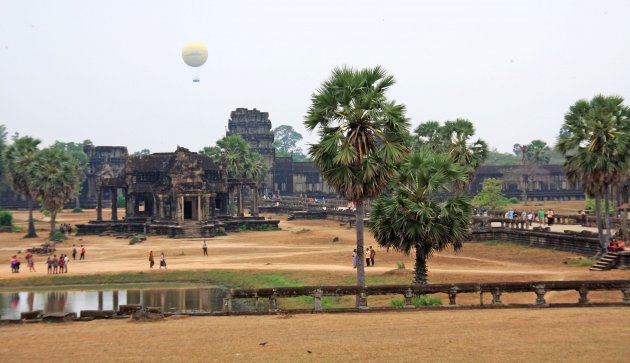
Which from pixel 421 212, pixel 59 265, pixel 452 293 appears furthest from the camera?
pixel 59 265

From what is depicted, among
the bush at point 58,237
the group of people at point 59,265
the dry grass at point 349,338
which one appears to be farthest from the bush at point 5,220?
the dry grass at point 349,338

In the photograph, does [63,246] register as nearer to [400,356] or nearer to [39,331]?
[39,331]

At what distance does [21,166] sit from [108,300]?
134 ft

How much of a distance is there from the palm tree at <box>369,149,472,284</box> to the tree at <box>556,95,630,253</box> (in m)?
15.7

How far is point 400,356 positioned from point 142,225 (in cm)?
6750

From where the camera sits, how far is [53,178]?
7075 cm

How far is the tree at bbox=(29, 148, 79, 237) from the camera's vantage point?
233ft

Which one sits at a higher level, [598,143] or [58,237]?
[598,143]

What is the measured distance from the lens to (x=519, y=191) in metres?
132

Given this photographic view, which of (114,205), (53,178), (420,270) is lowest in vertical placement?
(420,270)

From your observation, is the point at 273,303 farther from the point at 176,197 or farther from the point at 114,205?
the point at 114,205

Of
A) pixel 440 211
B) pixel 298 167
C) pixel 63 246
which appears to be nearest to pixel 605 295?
pixel 440 211

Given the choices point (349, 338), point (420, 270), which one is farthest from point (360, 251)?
point (349, 338)

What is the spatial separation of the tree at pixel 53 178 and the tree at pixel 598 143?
5019 centimetres
